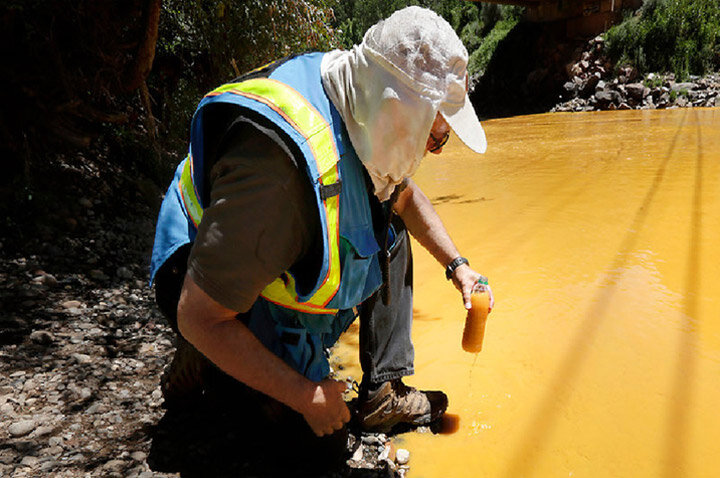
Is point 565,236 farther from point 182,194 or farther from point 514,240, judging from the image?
point 182,194

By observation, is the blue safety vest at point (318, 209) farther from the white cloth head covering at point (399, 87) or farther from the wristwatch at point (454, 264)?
the wristwatch at point (454, 264)

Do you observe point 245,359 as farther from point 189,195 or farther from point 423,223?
point 423,223

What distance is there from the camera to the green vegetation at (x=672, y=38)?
13336mm

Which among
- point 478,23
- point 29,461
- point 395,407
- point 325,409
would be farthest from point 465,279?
point 478,23

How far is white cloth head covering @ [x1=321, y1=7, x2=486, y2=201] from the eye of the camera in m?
1.11

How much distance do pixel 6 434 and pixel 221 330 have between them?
41.9 inches

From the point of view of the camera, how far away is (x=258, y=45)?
5.11m

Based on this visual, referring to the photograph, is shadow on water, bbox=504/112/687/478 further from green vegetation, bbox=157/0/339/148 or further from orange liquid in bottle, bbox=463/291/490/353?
green vegetation, bbox=157/0/339/148

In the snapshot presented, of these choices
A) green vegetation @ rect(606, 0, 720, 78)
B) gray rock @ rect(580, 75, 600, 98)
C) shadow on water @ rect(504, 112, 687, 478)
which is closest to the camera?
shadow on water @ rect(504, 112, 687, 478)

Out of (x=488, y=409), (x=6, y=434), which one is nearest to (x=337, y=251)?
(x=488, y=409)

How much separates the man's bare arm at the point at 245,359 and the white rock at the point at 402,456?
1.82 feet

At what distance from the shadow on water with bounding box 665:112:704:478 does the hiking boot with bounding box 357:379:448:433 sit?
800 mm

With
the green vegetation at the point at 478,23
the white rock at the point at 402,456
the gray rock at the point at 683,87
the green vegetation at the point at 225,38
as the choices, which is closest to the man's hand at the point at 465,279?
the white rock at the point at 402,456

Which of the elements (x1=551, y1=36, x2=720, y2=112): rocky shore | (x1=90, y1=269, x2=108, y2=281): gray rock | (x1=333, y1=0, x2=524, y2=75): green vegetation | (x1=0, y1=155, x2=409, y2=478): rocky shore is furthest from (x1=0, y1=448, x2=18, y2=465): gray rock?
(x1=333, y1=0, x2=524, y2=75): green vegetation
